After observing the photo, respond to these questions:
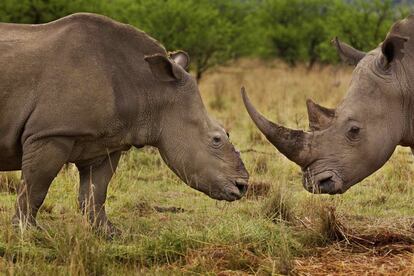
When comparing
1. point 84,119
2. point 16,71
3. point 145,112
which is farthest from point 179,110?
point 16,71

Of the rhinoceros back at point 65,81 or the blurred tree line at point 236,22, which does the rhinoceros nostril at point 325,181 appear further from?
the blurred tree line at point 236,22

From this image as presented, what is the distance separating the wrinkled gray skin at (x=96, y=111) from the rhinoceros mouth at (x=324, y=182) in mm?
574

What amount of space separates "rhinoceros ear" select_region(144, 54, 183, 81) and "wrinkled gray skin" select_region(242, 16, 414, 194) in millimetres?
712

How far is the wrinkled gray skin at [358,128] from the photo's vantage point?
24.9ft

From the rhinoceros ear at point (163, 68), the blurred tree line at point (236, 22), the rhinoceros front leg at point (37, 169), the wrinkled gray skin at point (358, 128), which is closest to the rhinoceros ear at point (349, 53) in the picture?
the wrinkled gray skin at point (358, 128)

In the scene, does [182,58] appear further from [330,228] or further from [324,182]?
[330,228]

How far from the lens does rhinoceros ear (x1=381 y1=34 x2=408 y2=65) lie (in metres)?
7.59

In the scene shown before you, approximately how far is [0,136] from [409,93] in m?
3.52

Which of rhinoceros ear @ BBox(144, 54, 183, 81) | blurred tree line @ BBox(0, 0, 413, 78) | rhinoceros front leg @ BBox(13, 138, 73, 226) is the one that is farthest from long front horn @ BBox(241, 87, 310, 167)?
blurred tree line @ BBox(0, 0, 413, 78)

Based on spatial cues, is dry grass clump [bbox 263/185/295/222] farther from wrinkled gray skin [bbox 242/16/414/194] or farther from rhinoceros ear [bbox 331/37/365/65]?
rhinoceros ear [bbox 331/37/365/65]

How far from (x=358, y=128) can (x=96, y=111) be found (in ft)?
7.28

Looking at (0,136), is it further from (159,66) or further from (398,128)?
(398,128)

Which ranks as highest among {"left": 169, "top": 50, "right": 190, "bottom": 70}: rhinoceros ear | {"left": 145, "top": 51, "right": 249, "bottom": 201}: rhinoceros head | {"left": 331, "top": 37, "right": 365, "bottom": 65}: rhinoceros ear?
{"left": 331, "top": 37, "right": 365, "bottom": 65}: rhinoceros ear

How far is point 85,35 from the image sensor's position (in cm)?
776
